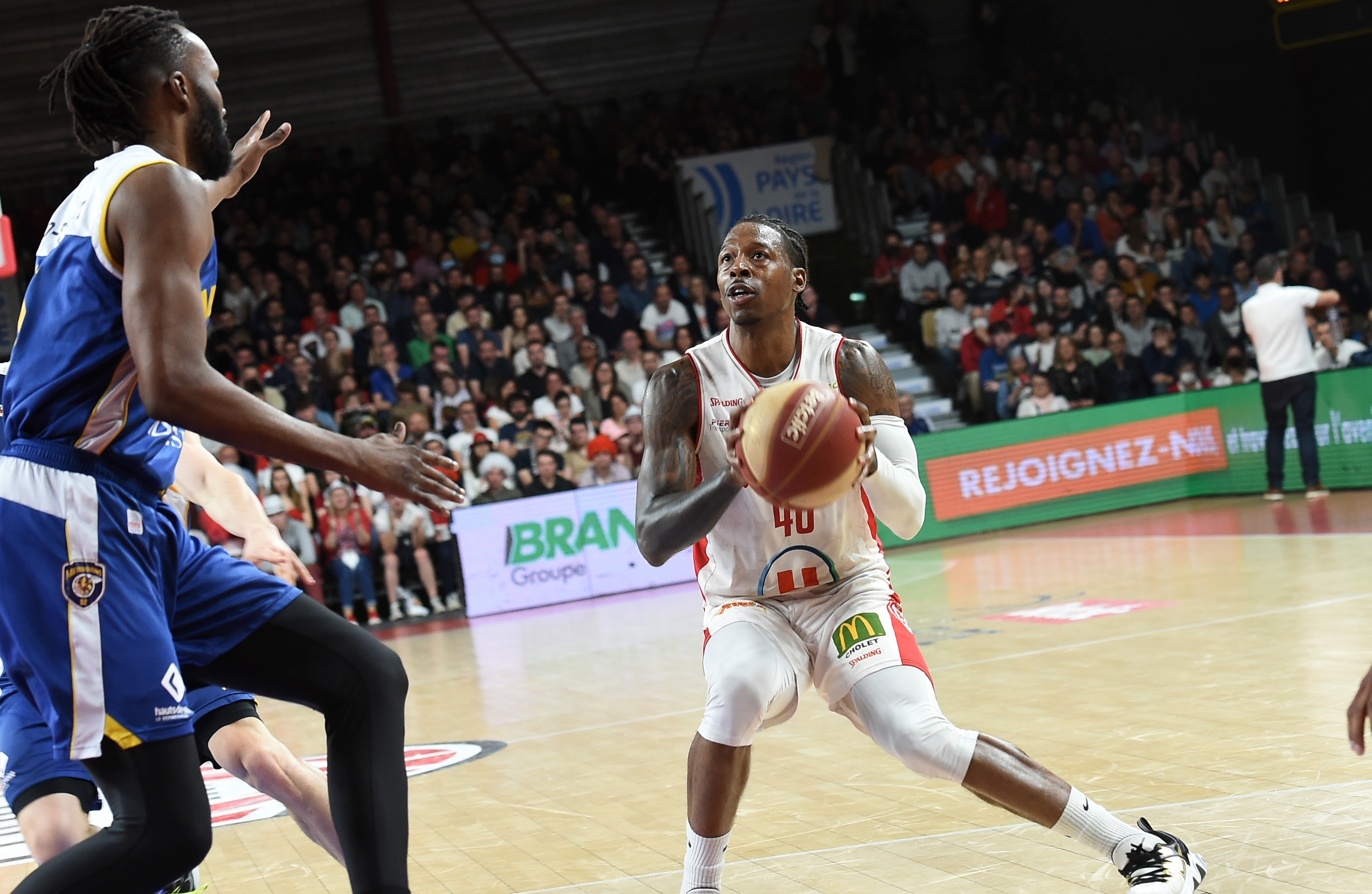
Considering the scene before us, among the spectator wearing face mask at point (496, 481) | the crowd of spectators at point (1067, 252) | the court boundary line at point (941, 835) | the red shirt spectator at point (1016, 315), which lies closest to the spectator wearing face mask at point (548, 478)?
the spectator wearing face mask at point (496, 481)

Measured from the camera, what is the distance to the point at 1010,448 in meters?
14.0

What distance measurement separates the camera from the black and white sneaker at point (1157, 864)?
3250 mm

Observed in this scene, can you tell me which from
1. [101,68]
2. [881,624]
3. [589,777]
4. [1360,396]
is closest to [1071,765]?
[881,624]

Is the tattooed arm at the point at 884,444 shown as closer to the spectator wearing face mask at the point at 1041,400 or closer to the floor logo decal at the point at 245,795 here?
the floor logo decal at the point at 245,795

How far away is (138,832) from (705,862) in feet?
5.04

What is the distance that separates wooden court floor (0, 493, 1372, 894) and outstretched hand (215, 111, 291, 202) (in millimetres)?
2250

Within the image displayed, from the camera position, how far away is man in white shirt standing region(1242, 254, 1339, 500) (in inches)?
482

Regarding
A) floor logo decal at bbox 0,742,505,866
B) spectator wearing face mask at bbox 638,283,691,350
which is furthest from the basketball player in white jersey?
spectator wearing face mask at bbox 638,283,691,350

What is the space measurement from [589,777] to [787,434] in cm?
285

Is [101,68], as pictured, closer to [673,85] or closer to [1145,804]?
[1145,804]

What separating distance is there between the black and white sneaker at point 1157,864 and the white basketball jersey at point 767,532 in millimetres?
949

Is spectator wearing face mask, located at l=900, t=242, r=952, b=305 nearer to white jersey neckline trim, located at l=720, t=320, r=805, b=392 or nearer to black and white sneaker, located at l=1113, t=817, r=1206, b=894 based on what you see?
white jersey neckline trim, located at l=720, t=320, r=805, b=392

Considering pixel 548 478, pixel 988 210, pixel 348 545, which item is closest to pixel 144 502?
pixel 348 545

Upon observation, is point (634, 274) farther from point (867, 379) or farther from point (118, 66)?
point (118, 66)
